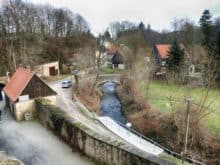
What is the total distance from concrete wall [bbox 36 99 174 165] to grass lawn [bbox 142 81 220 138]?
441 inches

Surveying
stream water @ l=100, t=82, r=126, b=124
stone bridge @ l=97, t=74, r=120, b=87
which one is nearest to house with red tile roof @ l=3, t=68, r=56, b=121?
stream water @ l=100, t=82, r=126, b=124

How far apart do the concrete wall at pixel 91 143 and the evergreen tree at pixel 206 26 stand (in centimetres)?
2480

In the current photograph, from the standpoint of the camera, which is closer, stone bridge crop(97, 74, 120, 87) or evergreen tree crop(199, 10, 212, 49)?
evergreen tree crop(199, 10, 212, 49)

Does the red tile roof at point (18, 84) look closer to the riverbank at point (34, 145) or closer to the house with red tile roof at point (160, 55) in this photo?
the riverbank at point (34, 145)

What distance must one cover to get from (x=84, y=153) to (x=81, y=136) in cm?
80

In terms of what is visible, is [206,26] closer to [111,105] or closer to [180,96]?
[180,96]

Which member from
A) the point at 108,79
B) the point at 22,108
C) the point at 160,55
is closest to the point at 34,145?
the point at 22,108

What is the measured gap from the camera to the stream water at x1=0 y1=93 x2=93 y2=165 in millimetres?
11934

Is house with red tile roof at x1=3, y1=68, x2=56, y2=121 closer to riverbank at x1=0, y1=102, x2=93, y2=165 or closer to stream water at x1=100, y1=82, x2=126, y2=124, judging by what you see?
riverbank at x1=0, y1=102, x2=93, y2=165

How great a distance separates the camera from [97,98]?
3127cm

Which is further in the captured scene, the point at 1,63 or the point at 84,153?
the point at 1,63

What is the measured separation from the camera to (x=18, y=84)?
750 inches

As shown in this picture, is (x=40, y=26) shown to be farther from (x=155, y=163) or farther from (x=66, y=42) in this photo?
(x=155, y=163)

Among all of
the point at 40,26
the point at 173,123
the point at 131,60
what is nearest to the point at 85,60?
the point at 131,60
